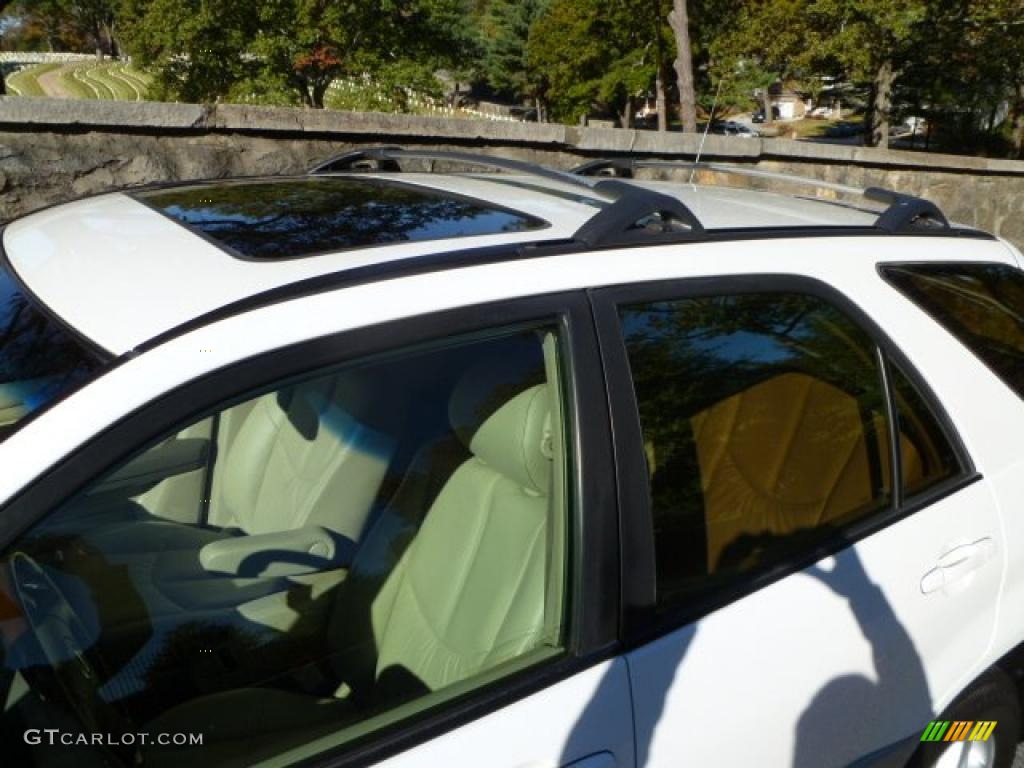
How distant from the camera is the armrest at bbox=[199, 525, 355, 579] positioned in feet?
6.25

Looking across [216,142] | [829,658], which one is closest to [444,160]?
[829,658]

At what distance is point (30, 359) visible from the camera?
154 centimetres

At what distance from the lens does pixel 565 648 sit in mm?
1536

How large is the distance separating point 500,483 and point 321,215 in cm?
65

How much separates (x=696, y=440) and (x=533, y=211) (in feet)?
1.92

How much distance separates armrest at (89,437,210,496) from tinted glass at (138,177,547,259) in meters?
0.40

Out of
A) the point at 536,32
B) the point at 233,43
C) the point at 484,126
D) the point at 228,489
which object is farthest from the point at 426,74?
the point at 228,489

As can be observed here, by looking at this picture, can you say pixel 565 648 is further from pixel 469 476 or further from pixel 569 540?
pixel 469 476

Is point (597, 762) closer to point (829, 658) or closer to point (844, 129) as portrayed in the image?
point (829, 658)

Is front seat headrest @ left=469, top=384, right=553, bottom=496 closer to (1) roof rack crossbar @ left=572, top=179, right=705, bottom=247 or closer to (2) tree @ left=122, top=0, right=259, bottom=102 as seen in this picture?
(1) roof rack crossbar @ left=572, top=179, right=705, bottom=247

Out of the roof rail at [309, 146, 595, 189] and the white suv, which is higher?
the roof rail at [309, 146, 595, 189]

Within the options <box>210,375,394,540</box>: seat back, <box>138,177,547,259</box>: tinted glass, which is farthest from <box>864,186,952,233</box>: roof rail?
<box>210,375,394,540</box>: seat back

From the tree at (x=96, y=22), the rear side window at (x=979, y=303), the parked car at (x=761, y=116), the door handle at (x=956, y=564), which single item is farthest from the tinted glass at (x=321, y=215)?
the tree at (x=96, y=22)

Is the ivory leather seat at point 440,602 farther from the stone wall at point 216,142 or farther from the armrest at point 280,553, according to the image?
the stone wall at point 216,142
